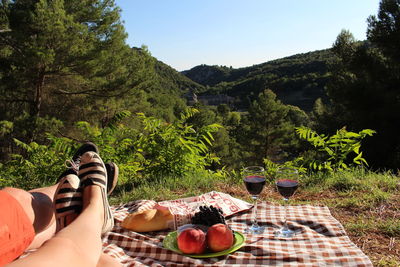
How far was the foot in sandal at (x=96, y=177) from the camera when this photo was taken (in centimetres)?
191

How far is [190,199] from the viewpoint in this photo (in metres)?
2.63

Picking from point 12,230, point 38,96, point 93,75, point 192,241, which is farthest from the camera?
point 93,75

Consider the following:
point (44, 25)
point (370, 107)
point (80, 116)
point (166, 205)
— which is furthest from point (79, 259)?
point (80, 116)

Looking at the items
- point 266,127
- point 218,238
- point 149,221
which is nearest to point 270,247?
point 218,238

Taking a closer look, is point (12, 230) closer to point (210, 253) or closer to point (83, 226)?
point (83, 226)

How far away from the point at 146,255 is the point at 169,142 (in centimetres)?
229

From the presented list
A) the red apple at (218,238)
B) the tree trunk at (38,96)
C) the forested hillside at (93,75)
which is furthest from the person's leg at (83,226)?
the tree trunk at (38,96)

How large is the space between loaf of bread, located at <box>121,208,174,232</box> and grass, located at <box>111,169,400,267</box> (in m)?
0.83

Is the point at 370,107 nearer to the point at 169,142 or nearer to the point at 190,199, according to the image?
the point at 169,142

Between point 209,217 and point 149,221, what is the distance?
432 millimetres

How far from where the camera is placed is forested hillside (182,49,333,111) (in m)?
58.8

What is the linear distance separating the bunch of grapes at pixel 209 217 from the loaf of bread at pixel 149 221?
25cm

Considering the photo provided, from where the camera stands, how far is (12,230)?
150 centimetres

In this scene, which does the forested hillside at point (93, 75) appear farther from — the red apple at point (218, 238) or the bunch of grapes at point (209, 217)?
the red apple at point (218, 238)
